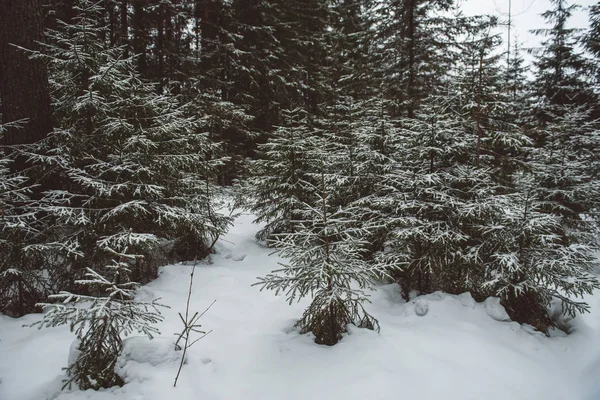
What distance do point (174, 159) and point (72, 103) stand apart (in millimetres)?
1912

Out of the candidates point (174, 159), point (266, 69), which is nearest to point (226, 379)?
point (174, 159)

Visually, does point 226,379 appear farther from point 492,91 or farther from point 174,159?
point 492,91

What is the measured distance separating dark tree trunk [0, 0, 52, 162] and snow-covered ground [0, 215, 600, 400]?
3.46 meters

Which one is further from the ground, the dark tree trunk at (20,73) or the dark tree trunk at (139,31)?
the dark tree trunk at (139,31)

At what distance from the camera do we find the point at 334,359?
3.74 metres

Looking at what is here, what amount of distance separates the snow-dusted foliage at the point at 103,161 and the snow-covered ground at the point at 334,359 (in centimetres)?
133

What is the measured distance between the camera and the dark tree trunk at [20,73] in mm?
5188

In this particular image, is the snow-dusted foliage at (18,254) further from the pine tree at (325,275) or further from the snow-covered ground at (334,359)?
the pine tree at (325,275)

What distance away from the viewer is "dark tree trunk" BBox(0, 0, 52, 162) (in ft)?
17.0

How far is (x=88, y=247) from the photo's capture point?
188 inches

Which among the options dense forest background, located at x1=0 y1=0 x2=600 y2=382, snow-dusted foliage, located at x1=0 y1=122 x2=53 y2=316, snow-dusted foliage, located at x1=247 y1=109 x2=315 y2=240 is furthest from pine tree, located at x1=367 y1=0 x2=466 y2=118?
snow-dusted foliage, located at x1=0 y1=122 x2=53 y2=316

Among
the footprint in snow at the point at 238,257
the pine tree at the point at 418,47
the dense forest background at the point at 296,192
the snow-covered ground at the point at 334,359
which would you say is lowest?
the snow-covered ground at the point at 334,359

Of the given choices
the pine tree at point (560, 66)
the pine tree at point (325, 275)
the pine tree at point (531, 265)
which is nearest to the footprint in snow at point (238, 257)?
the pine tree at point (325, 275)

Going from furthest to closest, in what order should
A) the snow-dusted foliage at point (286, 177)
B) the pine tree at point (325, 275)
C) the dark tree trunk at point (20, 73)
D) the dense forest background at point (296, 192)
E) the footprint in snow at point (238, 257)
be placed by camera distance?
the footprint in snow at point (238, 257) → the snow-dusted foliage at point (286, 177) → the dark tree trunk at point (20, 73) → the dense forest background at point (296, 192) → the pine tree at point (325, 275)
